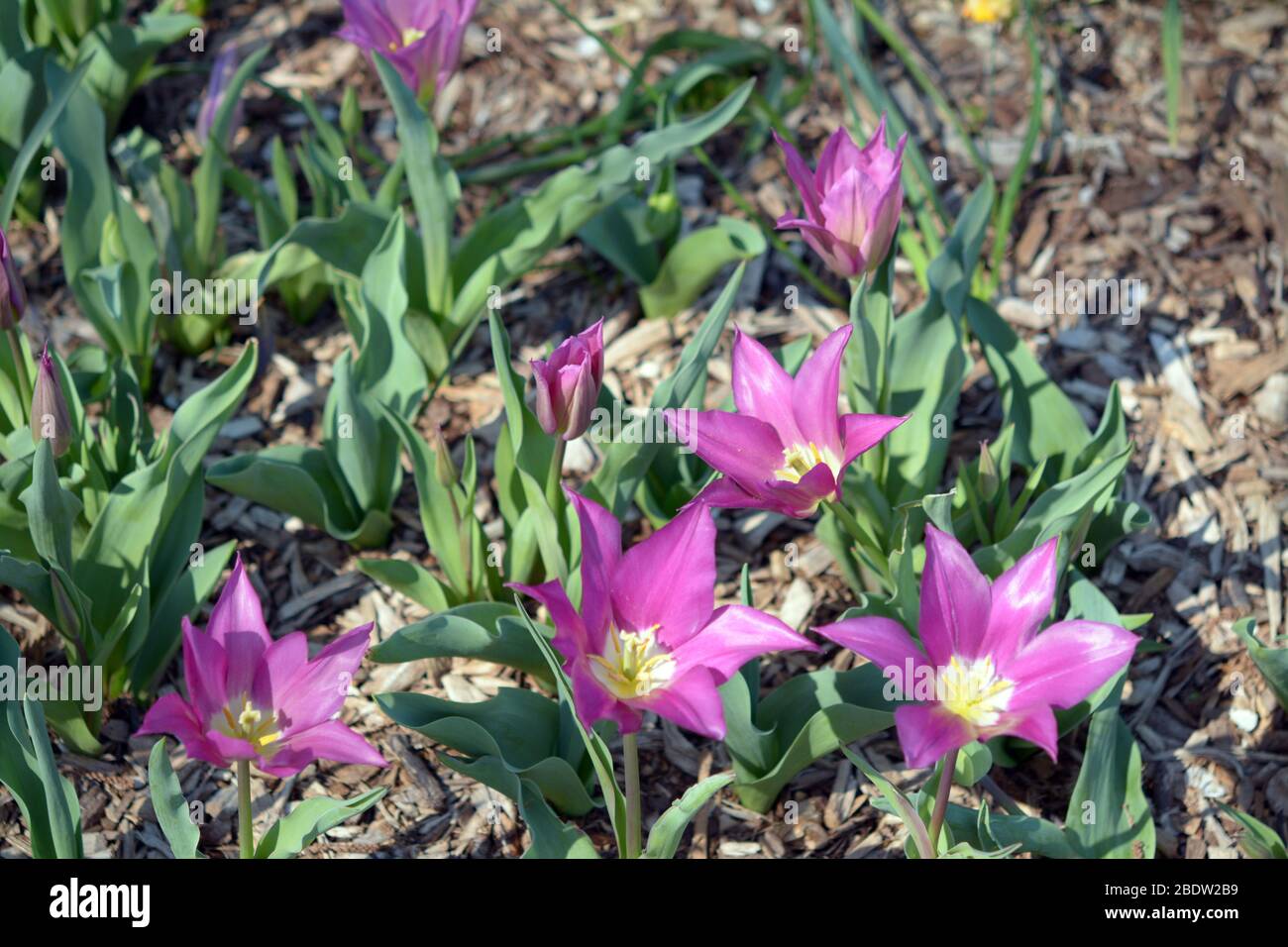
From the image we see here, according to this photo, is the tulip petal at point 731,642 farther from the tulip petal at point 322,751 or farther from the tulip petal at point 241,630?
the tulip petal at point 241,630

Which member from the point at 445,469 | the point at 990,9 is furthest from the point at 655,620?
the point at 990,9

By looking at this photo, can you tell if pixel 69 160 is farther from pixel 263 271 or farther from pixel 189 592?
pixel 189 592

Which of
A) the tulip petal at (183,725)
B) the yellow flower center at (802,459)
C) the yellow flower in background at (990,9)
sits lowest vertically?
the tulip petal at (183,725)

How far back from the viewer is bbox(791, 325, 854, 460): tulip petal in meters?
2.09

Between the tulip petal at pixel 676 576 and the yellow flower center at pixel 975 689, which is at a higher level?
the tulip petal at pixel 676 576

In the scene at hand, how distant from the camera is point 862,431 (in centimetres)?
204

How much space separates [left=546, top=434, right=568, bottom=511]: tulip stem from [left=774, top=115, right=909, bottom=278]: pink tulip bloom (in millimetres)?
490

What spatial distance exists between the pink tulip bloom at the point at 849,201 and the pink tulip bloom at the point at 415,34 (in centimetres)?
85

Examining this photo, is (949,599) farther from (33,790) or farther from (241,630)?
(33,790)

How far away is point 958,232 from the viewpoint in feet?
8.91

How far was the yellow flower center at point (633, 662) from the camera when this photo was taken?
1.92m

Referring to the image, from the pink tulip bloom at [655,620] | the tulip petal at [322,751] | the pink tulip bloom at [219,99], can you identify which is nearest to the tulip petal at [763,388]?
the pink tulip bloom at [655,620]

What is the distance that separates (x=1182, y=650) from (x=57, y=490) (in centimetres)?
200

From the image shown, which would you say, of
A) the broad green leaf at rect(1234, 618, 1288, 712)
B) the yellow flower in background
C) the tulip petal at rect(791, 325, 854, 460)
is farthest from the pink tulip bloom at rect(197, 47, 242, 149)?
the broad green leaf at rect(1234, 618, 1288, 712)
